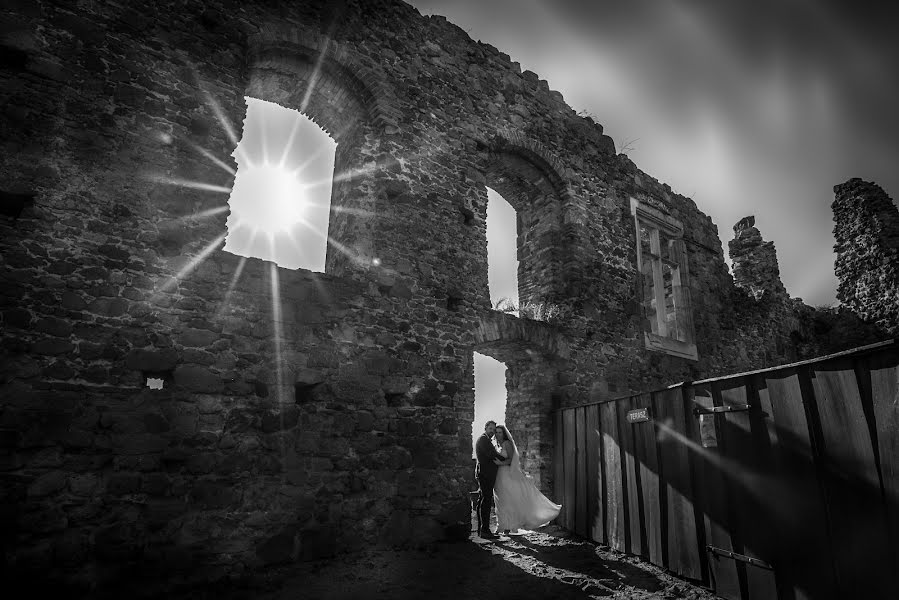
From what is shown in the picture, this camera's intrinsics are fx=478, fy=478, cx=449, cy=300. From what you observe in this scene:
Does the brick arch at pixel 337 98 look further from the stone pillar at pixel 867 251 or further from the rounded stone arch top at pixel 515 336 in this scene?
the stone pillar at pixel 867 251

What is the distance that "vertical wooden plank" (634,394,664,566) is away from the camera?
4.89 meters

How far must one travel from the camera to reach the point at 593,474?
20.2 ft

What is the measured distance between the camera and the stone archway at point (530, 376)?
7.15m

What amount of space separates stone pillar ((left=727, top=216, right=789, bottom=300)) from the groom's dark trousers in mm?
8798

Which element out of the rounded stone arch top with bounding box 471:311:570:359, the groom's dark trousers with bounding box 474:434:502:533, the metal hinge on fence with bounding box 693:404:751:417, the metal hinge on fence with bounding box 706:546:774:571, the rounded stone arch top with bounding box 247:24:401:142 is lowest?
the metal hinge on fence with bounding box 706:546:774:571

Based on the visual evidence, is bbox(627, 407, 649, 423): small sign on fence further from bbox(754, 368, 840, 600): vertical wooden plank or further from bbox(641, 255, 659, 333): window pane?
bbox(641, 255, 659, 333): window pane

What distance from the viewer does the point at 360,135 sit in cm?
683

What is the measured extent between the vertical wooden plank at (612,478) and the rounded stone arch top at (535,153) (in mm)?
4410

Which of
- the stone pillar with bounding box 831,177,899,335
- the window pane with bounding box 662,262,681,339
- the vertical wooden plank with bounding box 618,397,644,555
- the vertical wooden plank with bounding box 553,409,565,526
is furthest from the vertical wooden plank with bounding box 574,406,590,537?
the stone pillar with bounding box 831,177,899,335

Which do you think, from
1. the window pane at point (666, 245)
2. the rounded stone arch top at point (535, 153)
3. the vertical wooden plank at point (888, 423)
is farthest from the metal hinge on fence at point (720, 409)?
the window pane at point (666, 245)

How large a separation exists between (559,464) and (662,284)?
4.79 m

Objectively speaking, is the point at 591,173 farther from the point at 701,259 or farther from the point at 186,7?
the point at 186,7

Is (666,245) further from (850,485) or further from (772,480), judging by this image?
(850,485)

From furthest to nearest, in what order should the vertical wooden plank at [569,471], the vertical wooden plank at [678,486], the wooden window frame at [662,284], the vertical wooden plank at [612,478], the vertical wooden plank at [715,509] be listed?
the wooden window frame at [662,284] → the vertical wooden plank at [569,471] → the vertical wooden plank at [612,478] → the vertical wooden plank at [678,486] → the vertical wooden plank at [715,509]
